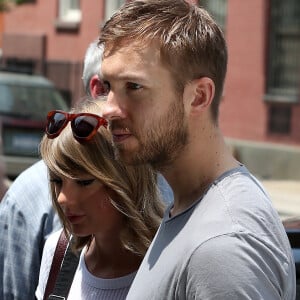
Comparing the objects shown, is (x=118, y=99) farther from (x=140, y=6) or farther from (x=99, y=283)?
(x=99, y=283)

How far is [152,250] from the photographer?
91.4 inches

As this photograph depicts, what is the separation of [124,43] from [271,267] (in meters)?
0.60

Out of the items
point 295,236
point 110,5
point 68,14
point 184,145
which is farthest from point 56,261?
point 68,14

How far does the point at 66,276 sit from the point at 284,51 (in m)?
16.6

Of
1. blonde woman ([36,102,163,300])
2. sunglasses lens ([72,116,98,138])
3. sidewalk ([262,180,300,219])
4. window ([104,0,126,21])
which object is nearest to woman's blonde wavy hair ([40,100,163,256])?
blonde woman ([36,102,163,300])

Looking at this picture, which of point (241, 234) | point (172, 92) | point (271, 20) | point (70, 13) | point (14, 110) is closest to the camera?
point (241, 234)

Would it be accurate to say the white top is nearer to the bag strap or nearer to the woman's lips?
the bag strap

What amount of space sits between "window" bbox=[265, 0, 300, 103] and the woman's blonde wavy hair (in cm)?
1586

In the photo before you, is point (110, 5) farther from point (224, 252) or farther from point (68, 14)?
point (224, 252)

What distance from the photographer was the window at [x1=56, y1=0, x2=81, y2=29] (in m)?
26.2

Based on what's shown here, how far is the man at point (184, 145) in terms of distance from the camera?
2.12 metres

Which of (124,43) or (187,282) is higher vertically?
(124,43)

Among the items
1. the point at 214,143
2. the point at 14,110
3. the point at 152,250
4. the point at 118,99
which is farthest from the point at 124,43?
the point at 14,110

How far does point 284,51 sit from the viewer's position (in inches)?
758
